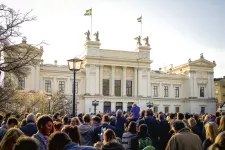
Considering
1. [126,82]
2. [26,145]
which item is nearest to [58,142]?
[26,145]

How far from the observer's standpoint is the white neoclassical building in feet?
171

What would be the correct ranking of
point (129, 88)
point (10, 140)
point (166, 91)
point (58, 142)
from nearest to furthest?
point (58, 142) < point (10, 140) < point (129, 88) < point (166, 91)

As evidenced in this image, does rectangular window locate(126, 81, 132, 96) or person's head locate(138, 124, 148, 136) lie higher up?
rectangular window locate(126, 81, 132, 96)

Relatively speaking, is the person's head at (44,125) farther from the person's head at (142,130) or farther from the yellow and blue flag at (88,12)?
the yellow and blue flag at (88,12)

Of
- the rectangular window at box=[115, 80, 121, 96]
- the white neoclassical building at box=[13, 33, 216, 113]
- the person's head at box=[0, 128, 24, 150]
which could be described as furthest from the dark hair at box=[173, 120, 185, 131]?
the rectangular window at box=[115, 80, 121, 96]

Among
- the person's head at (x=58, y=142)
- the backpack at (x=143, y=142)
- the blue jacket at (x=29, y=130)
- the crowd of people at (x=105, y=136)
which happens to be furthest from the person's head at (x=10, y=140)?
the backpack at (x=143, y=142)

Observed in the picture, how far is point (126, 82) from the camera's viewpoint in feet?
184

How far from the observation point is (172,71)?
6906cm

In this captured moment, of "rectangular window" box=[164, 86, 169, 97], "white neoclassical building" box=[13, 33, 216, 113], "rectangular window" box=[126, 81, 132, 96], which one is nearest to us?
"white neoclassical building" box=[13, 33, 216, 113]

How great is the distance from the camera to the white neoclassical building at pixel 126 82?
52156 mm

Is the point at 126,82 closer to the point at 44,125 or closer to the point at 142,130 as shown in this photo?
the point at 142,130

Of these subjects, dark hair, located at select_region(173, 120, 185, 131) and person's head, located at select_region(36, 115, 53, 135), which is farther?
dark hair, located at select_region(173, 120, 185, 131)

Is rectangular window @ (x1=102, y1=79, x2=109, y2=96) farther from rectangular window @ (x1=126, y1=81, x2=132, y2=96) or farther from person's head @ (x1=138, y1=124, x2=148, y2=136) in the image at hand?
person's head @ (x1=138, y1=124, x2=148, y2=136)

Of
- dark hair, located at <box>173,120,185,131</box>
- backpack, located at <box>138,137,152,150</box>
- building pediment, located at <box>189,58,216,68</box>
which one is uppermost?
building pediment, located at <box>189,58,216,68</box>
